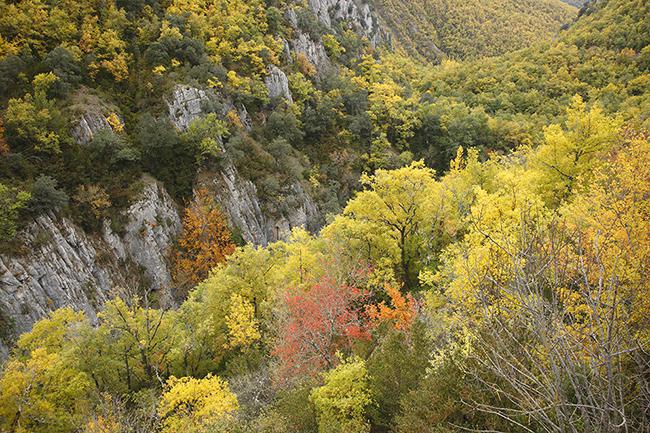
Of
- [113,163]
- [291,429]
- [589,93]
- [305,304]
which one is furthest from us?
[589,93]

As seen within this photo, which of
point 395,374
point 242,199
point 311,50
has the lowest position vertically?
point 395,374

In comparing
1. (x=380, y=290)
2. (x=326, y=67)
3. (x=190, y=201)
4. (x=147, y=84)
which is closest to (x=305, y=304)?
(x=380, y=290)

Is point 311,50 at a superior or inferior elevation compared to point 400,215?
superior

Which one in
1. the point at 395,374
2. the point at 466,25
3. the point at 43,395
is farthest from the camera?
the point at 466,25

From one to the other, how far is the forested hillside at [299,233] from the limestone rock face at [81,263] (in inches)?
6.0

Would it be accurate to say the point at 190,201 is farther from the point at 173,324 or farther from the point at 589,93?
the point at 589,93

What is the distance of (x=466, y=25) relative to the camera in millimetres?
126125

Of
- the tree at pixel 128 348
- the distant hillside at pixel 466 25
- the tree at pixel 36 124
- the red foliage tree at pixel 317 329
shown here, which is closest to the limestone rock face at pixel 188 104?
the tree at pixel 36 124

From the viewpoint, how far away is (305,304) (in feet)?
68.2

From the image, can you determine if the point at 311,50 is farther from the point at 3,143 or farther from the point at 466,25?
the point at 466,25

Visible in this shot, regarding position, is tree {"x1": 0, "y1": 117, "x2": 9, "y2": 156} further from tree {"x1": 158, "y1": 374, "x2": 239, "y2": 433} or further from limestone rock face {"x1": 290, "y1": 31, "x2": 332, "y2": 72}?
limestone rock face {"x1": 290, "y1": 31, "x2": 332, "y2": 72}

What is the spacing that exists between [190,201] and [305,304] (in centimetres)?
2327

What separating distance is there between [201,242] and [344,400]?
2834 centimetres

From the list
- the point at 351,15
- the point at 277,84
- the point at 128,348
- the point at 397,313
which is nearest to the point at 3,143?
the point at 128,348
